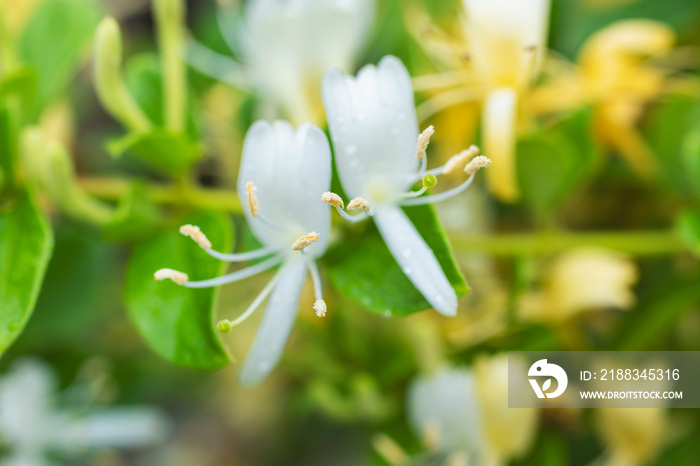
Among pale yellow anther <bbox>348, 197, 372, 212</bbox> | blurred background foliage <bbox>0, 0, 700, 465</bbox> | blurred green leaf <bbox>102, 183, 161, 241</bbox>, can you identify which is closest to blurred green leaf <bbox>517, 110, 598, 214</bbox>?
blurred background foliage <bbox>0, 0, 700, 465</bbox>

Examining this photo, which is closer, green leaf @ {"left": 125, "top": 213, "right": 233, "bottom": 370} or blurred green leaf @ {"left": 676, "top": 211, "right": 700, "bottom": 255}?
green leaf @ {"left": 125, "top": 213, "right": 233, "bottom": 370}

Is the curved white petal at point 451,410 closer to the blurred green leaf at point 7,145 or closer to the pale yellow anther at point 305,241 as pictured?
the pale yellow anther at point 305,241

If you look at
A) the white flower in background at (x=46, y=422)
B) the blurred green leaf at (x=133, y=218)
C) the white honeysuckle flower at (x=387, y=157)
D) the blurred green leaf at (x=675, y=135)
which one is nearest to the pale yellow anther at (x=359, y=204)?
the white honeysuckle flower at (x=387, y=157)

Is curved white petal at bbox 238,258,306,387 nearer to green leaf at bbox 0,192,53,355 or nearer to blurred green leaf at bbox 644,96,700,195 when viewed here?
green leaf at bbox 0,192,53,355

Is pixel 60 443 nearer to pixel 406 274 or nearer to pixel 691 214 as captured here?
pixel 406 274

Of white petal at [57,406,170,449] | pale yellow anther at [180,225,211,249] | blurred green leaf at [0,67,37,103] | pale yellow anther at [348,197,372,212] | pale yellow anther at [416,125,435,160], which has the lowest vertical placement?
white petal at [57,406,170,449]

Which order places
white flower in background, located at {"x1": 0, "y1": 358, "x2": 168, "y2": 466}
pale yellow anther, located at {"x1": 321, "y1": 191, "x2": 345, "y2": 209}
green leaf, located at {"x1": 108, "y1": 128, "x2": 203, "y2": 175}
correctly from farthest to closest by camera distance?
white flower in background, located at {"x1": 0, "y1": 358, "x2": 168, "y2": 466}, green leaf, located at {"x1": 108, "y1": 128, "x2": 203, "y2": 175}, pale yellow anther, located at {"x1": 321, "y1": 191, "x2": 345, "y2": 209}
